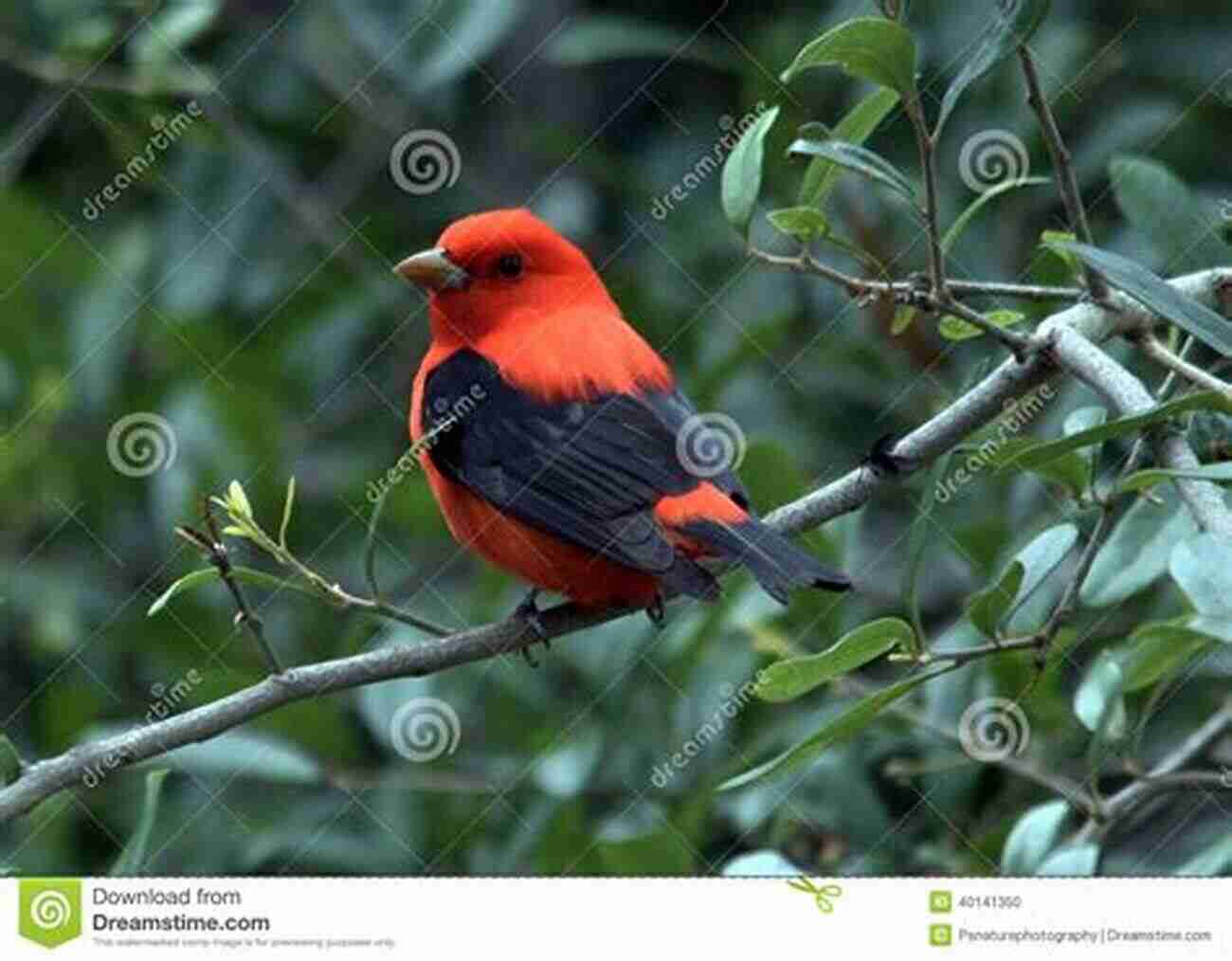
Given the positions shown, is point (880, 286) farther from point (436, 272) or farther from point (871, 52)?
point (436, 272)

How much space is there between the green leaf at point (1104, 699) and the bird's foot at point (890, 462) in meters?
0.29

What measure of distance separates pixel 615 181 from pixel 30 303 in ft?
2.93

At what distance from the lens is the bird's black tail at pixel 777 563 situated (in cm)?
279

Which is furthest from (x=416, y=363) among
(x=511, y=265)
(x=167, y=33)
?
(x=511, y=265)

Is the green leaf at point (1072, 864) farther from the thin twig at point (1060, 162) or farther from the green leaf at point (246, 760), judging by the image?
the green leaf at point (246, 760)

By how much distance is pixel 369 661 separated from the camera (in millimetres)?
2609

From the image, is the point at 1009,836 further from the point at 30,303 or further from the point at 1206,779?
the point at 30,303

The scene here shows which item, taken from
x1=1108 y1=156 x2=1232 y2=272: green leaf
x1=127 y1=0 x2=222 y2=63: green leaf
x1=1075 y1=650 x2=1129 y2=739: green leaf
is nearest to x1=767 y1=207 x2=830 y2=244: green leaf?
x1=1075 y1=650 x2=1129 y2=739: green leaf

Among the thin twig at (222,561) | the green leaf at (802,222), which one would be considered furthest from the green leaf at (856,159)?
the thin twig at (222,561)

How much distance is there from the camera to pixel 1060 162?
2381 millimetres

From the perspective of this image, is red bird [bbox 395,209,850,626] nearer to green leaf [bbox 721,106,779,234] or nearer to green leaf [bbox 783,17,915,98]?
green leaf [bbox 721,106,779,234]

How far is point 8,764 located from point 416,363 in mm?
1640

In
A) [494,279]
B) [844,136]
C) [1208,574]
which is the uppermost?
[494,279]
